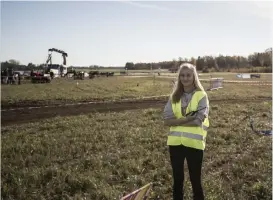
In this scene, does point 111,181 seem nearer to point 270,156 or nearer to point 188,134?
point 188,134

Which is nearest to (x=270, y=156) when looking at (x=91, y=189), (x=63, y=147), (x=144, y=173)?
(x=144, y=173)

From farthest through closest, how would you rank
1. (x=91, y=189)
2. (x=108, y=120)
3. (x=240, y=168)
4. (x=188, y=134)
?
(x=108, y=120)
(x=240, y=168)
(x=91, y=189)
(x=188, y=134)

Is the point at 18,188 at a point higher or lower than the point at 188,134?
lower

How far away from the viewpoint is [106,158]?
8.02m

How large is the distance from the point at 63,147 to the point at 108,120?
467 cm

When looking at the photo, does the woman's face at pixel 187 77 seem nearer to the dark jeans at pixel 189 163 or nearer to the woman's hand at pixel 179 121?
the woman's hand at pixel 179 121

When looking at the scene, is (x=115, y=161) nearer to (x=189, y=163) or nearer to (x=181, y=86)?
(x=189, y=163)

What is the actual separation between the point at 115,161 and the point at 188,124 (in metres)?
3.36

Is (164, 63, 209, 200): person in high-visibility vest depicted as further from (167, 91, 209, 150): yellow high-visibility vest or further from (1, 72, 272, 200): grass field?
(1, 72, 272, 200): grass field

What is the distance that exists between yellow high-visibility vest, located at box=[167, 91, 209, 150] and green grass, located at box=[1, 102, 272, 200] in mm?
1312

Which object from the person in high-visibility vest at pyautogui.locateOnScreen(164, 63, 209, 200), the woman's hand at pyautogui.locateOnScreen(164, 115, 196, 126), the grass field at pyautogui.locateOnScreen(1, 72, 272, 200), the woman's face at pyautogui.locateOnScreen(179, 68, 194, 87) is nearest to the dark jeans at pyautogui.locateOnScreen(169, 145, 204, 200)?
the person in high-visibility vest at pyautogui.locateOnScreen(164, 63, 209, 200)

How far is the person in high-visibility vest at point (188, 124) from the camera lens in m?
4.80

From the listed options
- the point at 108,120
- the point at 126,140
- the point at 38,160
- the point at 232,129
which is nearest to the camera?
the point at 38,160

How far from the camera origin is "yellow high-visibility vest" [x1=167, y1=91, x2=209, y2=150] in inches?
189
